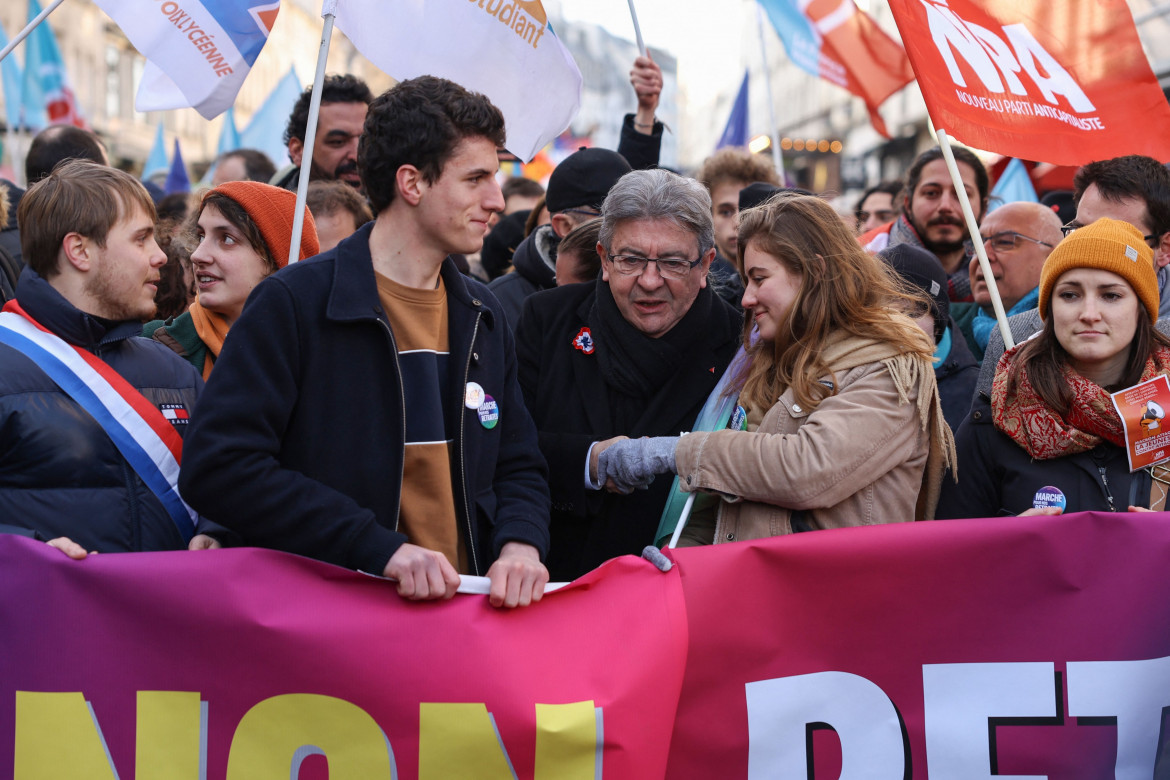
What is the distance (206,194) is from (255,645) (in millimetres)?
1761

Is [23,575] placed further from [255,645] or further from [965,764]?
[965,764]

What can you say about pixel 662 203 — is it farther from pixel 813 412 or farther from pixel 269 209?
pixel 269 209

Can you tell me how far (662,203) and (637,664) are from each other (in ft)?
4.82

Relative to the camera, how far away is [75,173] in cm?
313

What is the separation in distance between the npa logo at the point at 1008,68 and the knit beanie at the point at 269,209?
2.27 metres

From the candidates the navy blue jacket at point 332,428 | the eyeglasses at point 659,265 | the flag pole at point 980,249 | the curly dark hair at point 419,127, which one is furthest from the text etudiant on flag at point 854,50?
the navy blue jacket at point 332,428

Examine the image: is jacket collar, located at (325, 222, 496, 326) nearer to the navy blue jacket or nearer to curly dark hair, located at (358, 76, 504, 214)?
the navy blue jacket

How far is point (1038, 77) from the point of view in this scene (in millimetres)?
4152

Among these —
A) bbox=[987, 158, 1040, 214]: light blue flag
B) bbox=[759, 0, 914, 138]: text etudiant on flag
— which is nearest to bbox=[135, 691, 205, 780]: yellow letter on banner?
bbox=[759, 0, 914, 138]: text etudiant on flag

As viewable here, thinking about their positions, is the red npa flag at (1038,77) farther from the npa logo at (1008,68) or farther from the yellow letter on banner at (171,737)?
the yellow letter on banner at (171,737)

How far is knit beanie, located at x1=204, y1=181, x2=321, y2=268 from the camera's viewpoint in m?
3.71

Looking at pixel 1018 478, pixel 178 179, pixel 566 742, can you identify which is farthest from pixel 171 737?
pixel 178 179

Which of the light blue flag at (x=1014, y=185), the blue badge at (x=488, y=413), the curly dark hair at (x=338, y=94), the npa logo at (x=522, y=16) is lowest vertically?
the blue badge at (x=488, y=413)

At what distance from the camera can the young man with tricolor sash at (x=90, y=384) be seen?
2752 millimetres
